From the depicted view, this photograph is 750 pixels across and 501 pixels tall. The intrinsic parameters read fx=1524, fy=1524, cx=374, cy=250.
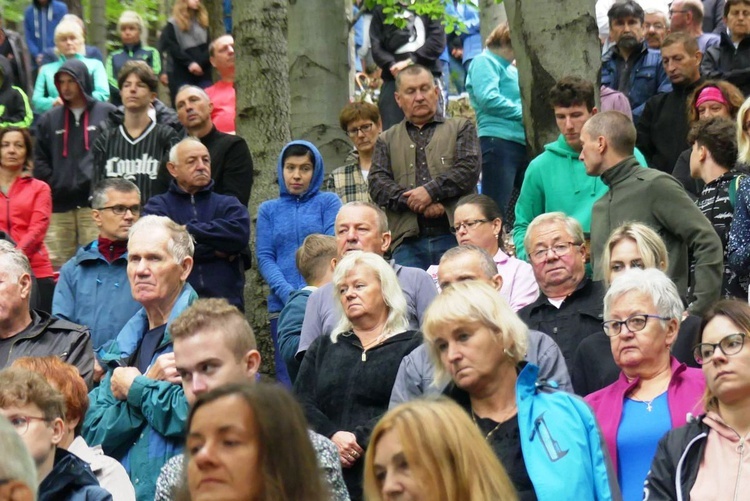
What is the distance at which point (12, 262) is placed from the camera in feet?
27.8

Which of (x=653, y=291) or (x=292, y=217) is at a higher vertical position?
(x=292, y=217)

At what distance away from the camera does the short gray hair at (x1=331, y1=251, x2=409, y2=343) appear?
795 cm

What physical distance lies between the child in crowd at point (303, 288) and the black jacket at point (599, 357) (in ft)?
6.74

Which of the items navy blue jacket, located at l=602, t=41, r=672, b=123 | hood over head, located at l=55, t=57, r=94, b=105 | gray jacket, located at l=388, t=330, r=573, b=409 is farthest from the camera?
navy blue jacket, located at l=602, t=41, r=672, b=123

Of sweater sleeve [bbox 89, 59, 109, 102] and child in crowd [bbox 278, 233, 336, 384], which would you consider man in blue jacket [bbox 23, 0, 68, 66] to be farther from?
child in crowd [bbox 278, 233, 336, 384]

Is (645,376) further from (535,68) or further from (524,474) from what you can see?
(535,68)

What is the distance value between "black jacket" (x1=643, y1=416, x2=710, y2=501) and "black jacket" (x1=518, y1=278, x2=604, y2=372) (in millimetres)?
1635

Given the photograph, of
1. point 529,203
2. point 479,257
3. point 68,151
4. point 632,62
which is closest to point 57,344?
point 479,257

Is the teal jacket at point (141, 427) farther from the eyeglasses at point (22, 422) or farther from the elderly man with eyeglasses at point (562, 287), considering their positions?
the elderly man with eyeglasses at point (562, 287)

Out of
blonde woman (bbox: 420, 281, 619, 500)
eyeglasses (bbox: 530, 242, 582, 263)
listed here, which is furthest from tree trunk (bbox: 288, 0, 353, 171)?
blonde woman (bbox: 420, 281, 619, 500)

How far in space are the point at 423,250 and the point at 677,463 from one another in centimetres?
504

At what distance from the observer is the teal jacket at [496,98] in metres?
13.2

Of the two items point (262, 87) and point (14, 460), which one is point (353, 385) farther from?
Result: point (262, 87)

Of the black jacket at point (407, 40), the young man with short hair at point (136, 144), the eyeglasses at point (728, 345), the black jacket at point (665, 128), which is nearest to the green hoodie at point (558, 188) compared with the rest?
the black jacket at point (665, 128)
